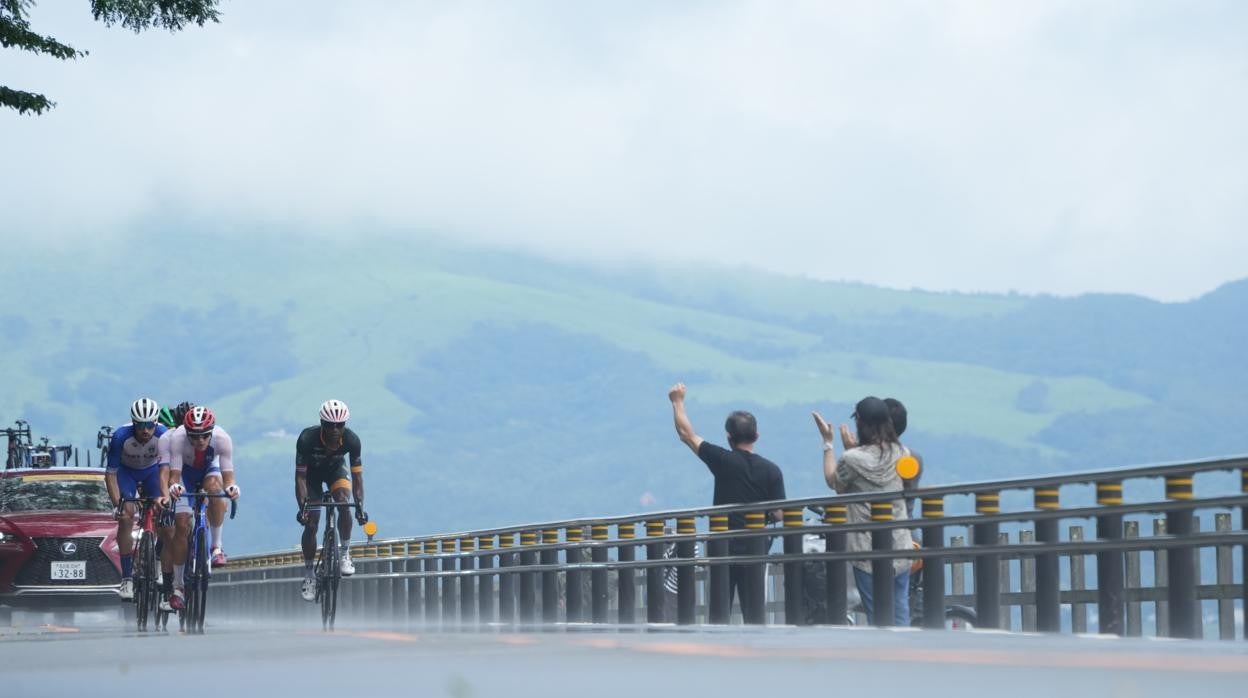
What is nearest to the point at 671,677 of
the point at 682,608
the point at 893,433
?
the point at 893,433

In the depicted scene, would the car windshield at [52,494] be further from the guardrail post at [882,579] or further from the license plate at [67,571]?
the guardrail post at [882,579]

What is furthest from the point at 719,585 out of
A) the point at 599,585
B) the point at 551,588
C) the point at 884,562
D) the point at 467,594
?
the point at 467,594

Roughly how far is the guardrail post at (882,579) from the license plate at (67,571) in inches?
563

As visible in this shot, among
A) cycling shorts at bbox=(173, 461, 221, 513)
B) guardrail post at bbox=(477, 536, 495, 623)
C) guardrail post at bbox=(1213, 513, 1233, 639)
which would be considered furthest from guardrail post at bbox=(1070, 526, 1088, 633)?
guardrail post at bbox=(477, 536, 495, 623)

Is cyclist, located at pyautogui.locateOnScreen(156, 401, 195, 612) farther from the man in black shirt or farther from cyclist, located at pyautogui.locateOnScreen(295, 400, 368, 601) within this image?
the man in black shirt

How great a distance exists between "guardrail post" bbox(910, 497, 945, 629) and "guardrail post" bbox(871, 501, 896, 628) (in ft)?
1.04

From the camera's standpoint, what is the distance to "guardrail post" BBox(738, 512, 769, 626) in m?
20.3

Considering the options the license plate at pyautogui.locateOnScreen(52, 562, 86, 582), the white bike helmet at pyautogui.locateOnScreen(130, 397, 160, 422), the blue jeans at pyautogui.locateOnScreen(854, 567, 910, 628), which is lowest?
the blue jeans at pyautogui.locateOnScreen(854, 567, 910, 628)

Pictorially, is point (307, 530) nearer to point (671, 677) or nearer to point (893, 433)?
point (893, 433)

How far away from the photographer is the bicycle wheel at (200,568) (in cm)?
2170

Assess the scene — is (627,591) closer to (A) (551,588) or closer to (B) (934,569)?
(A) (551,588)

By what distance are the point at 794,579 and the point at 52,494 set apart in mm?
13350

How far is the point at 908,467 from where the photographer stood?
1628 cm

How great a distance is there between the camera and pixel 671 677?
34.9ft
